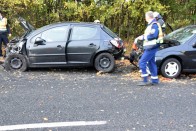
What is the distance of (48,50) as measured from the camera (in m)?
10.2

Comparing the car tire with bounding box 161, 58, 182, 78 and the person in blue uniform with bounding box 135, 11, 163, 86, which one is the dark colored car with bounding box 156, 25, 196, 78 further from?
the person in blue uniform with bounding box 135, 11, 163, 86

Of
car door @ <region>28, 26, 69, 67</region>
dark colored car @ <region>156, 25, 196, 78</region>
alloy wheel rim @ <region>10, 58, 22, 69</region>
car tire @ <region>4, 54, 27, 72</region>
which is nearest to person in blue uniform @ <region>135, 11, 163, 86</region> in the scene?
dark colored car @ <region>156, 25, 196, 78</region>

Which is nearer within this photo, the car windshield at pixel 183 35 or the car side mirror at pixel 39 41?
the car windshield at pixel 183 35

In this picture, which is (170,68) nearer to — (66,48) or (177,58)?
(177,58)

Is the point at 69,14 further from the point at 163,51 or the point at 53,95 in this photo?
the point at 53,95

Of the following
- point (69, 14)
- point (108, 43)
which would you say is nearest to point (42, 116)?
point (108, 43)

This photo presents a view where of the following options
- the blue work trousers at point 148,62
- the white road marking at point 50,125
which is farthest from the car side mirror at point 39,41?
the white road marking at point 50,125

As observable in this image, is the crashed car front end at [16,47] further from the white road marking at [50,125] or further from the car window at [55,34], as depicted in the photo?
the white road marking at [50,125]

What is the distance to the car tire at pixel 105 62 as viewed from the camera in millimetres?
10344

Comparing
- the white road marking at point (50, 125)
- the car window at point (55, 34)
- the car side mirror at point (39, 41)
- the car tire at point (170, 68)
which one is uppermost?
the car window at point (55, 34)

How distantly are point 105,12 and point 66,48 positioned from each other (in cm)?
462

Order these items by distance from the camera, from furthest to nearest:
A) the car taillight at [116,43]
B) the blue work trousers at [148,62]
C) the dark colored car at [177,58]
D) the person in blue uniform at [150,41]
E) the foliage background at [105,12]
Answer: the foliage background at [105,12], the car taillight at [116,43], the dark colored car at [177,58], the blue work trousers at [148,62], the person in blue uniform at [150,41]

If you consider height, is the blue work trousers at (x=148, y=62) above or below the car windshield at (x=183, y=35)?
below

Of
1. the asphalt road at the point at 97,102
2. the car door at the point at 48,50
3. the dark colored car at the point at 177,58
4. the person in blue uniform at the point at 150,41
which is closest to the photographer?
the asphalt road at the point at 97,102
